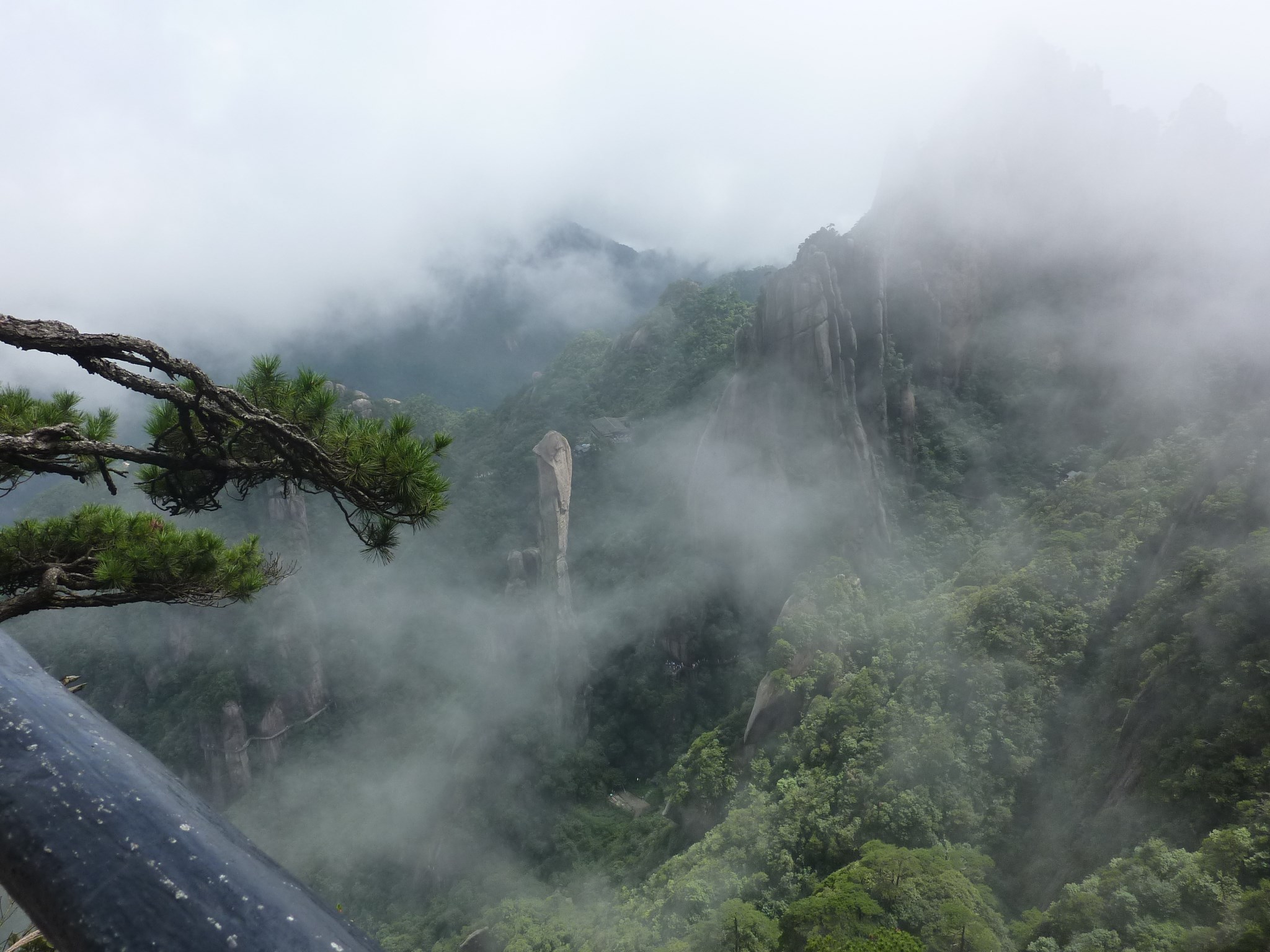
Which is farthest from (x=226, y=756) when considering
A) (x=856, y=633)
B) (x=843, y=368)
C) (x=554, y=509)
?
(x=843, y=368)

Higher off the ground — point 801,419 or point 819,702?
point 801,419

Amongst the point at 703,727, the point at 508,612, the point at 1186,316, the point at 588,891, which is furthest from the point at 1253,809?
the point at 508,612

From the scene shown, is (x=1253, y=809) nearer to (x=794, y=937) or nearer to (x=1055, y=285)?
(x=794, y=937)

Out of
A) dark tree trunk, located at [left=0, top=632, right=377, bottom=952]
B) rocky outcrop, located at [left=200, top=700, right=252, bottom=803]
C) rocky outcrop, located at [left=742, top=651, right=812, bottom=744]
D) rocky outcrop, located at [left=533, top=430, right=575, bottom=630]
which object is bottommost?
rocky outcrop, located at [left=200, top=700, right=252, bottom=803]

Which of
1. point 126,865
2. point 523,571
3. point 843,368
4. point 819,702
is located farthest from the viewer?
point 523,571

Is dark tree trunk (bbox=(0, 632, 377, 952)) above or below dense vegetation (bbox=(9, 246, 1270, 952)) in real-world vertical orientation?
above

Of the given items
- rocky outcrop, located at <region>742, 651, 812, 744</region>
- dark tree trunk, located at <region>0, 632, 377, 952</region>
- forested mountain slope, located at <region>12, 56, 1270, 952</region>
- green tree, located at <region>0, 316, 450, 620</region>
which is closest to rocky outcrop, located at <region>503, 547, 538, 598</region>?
forested mountain slope, located at <region>12, 56, 1270, 952</region>

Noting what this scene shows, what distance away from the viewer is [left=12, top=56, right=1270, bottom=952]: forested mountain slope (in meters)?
11.6

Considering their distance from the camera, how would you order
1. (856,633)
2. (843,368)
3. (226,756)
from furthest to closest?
1. (226,756)
2. (843,368)
3. (856,633)

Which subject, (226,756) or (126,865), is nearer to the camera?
(126,865)

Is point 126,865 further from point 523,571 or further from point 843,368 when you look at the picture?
point 523,571

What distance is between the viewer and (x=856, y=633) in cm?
1986

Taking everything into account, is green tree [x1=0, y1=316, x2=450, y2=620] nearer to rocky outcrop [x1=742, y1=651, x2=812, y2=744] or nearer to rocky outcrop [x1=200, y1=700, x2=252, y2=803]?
rocky outcrop [x1=742, y1=651, x2=812, y2=744]

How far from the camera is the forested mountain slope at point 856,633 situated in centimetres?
1161
